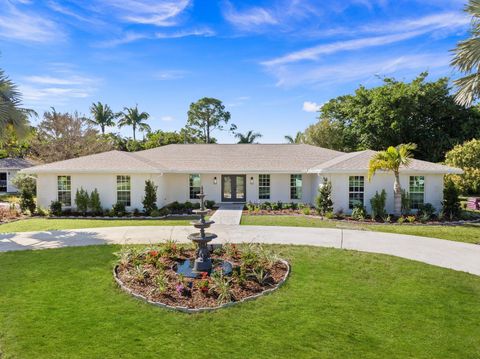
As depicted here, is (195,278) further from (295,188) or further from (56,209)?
(295,188)

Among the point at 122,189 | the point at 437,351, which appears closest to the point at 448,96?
the point at 122,189

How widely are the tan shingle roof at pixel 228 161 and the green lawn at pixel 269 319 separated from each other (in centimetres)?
1084

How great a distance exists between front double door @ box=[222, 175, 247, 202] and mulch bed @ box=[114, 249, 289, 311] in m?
14.1

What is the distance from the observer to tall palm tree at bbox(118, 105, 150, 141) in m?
50.7

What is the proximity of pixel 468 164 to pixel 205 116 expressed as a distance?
39.6m

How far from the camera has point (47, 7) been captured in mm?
12133

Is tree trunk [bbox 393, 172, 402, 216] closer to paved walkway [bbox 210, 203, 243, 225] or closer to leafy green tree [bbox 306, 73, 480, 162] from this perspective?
paved walkway [bbox 210, 203, 243, 225]

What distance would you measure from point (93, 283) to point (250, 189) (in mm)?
15703

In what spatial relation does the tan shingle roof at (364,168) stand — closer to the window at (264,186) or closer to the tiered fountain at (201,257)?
the window at (264,186)

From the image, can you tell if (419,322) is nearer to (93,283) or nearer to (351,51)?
(93,283)

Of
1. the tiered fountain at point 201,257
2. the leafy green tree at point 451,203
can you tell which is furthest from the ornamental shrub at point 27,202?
the leafy green tree at point 451,203

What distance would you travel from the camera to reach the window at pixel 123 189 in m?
19.2

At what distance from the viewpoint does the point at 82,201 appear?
61.3 ft

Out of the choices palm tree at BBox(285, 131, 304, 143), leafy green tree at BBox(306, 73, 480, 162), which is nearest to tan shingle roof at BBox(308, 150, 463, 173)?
leafy green tree at BBox(306, 73, 480, 162)
